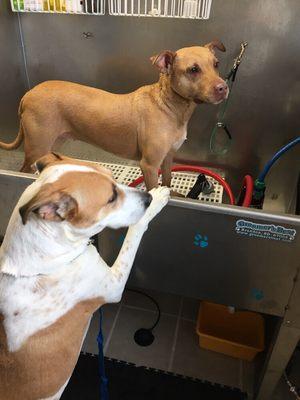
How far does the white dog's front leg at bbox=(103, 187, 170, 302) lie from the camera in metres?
1.26

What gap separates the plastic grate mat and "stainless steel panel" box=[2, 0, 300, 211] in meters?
0.13

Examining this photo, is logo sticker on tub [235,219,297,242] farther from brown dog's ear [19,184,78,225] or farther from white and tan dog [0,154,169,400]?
brown dog's ear [19,184,78,225]

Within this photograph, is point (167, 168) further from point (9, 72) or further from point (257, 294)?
point (9, 72)

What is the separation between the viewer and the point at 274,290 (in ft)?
4.54

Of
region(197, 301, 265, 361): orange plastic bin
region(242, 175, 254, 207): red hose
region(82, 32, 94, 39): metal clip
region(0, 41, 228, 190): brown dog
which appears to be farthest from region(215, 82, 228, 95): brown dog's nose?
region(197, 301, 265, 361): orange plastic bin

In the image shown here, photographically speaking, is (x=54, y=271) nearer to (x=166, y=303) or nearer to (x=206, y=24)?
(x=166, y=303)

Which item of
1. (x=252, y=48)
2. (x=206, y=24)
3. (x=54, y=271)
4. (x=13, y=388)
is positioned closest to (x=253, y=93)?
(x=252, y=48)

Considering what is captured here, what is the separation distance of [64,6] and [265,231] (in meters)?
1.37

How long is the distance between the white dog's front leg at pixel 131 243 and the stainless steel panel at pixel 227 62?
924 millimetres

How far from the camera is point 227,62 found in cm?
187

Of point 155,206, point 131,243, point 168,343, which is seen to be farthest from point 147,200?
point 168,343

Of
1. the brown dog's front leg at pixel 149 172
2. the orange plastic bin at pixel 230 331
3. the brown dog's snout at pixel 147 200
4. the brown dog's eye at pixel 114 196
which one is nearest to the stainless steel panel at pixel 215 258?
the brown dog's snout at pixel 147 200

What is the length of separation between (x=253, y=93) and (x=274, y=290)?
1028mm

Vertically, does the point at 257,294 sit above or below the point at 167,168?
below
